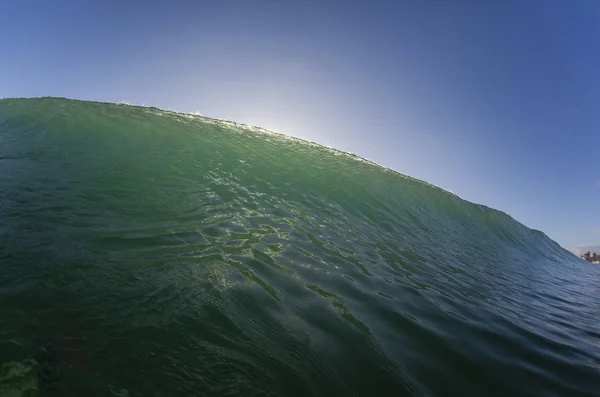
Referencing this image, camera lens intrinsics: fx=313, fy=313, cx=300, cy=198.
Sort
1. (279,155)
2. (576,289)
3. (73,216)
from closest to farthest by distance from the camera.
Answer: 1. (73,216)
2. (576,289)
3. (279,155)

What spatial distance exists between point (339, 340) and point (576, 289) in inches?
515

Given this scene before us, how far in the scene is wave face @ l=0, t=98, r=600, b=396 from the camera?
3.09 meters

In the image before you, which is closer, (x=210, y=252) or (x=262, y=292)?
(x=262, y=292)

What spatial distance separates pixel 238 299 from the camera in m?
4.55

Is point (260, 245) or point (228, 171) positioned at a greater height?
point (228, 171)

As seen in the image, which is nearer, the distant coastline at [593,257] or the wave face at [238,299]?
the wave face at [238,299]

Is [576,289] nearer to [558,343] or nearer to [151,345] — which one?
[558,343]

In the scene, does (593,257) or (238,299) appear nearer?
(238,299)

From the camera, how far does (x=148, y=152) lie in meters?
12.9

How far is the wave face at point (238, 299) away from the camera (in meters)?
3.09

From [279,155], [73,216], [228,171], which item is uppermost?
[279,155]

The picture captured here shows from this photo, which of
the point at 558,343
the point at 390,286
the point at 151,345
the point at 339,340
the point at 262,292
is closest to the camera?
the point at 151,345

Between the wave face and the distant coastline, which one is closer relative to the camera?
the wave face

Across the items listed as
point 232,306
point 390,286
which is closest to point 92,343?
point 232,306
